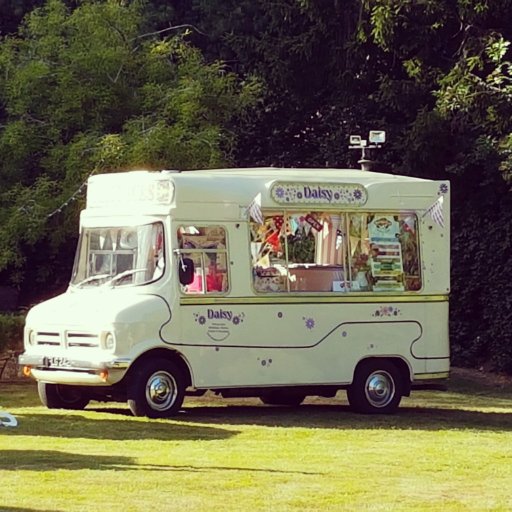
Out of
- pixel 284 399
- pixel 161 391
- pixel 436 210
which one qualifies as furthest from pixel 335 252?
pixel 161 391

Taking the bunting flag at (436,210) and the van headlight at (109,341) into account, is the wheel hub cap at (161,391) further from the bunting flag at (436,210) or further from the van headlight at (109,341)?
the bunting flag at (436,210)

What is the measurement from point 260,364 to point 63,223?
333 inches

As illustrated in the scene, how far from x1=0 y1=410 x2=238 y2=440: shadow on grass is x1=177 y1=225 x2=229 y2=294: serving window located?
1.67m

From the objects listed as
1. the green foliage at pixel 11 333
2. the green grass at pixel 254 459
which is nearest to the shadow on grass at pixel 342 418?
the green grass at pixel 254 459

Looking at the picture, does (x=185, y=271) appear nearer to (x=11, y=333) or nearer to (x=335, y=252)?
(x=335, y=252)

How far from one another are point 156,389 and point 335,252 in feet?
9.50

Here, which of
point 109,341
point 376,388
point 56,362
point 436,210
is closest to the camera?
point 109,341

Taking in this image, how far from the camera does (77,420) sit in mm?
16328

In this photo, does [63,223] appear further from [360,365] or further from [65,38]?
[360,365]

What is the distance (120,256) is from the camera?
17.1 metres

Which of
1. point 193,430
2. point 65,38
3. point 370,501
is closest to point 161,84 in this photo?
point 65,38

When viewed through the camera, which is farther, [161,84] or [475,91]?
[161,84]

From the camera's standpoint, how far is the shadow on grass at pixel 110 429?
14836 mm

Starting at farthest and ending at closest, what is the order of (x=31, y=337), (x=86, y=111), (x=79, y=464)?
(x=86, y=111) < (x=31, y=337) < (x=79, y=464)
